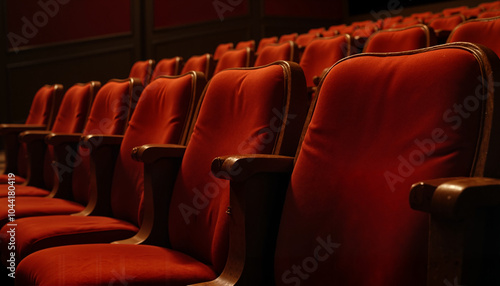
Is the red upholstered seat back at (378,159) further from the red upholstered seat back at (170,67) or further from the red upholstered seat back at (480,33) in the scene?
the red upholstered seat back at (170,67)

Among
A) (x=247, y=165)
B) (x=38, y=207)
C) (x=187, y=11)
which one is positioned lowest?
(x=38, y=207)

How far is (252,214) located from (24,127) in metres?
0.62

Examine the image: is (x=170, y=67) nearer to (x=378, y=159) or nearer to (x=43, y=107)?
(x=43, y=107)

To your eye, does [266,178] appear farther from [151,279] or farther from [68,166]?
[68,166]

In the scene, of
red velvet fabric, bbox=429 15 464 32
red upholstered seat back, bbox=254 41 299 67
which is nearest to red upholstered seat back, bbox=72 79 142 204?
red upholstered seat back, bbox=254 41 299 67

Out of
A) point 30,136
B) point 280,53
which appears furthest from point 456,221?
point 280,53

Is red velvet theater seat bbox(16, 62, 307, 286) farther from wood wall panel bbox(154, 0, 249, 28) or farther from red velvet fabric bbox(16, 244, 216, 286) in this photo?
wood wall panel bbox(154, 0, 249, 28)

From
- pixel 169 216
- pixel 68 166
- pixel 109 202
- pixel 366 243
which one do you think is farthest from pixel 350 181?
pixel 68 166

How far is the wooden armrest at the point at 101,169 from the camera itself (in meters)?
0.52

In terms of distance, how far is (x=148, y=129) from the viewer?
500 mm

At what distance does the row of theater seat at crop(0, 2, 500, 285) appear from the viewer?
0.23 m

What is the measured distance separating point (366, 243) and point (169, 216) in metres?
0.19

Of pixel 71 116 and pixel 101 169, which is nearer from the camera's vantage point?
pixel 101 169

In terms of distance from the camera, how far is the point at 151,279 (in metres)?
0.30
